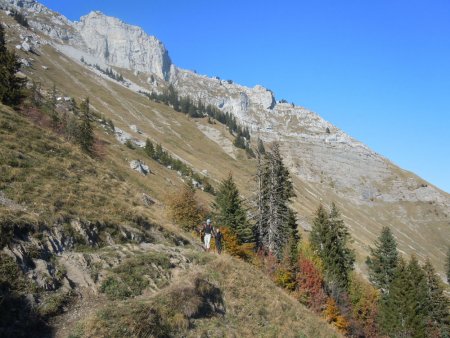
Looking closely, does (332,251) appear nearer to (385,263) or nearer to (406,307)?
(385,263)

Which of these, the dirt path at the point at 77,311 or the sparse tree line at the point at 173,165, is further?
the sparse tree line at the point at 173,165

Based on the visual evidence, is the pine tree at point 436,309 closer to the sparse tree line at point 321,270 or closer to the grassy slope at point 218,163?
the sparse tree line at point 321,270

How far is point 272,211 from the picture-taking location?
46.8 meters

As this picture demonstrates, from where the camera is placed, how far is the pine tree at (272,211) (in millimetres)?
46375

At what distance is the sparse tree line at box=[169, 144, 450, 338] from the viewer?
41531 millimetres

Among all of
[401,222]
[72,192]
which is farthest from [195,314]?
[401,222]

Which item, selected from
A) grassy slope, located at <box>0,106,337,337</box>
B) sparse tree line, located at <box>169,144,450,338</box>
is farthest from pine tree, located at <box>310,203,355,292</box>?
grassy slope, located at <box>0,106,337,337</box>

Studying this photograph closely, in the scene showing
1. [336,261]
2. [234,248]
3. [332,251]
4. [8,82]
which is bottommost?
[234,248]

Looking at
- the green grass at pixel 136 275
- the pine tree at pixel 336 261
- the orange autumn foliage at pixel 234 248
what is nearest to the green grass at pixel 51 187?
the green grass at pixel 136 275

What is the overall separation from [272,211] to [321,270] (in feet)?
39.9

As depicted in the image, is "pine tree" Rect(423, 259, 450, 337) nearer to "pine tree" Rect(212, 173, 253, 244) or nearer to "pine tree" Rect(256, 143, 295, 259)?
"pine tree" Rect(256, 143, 295, 259)

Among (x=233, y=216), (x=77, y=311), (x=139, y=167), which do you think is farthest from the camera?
(x=139, y=167)

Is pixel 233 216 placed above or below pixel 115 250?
below

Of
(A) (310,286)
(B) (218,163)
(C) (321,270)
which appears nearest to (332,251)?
(C) (321,270)
